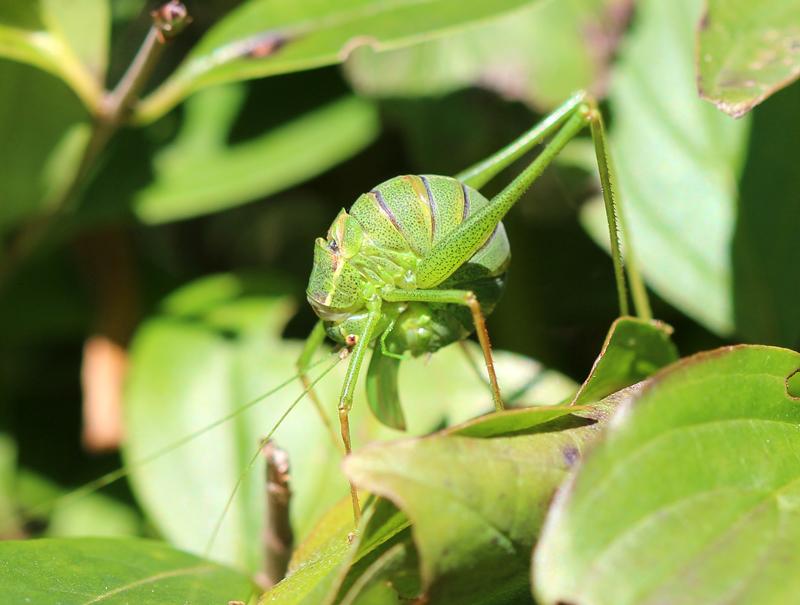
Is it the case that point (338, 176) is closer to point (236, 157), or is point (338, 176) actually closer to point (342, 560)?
point (236, 157)

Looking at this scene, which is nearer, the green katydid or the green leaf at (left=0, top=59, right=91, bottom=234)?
the green katydid

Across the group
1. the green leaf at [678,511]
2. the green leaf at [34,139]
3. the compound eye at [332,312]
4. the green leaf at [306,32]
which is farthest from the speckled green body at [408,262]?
the green leaf at [34,139]

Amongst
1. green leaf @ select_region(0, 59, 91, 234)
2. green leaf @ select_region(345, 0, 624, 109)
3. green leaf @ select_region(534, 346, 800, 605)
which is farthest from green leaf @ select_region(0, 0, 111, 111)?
green leaf @ select_region(534, 346, 800, 605)

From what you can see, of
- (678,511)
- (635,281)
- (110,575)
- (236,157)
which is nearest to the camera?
(678,511)

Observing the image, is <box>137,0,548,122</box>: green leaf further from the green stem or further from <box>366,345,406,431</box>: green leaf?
<box>366,345,406,431</box>: green leaf

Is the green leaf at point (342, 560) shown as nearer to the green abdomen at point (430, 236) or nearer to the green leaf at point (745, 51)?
the green abdomen at point (430, 236)

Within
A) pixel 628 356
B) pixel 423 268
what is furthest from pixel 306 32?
pixel 628 356

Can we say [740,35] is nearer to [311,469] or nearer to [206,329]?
[311,469]
